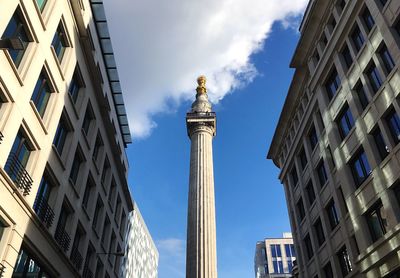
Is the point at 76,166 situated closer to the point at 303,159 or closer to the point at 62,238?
the point at 62,238

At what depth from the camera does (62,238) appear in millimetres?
21594

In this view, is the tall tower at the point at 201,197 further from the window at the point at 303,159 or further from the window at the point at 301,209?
the window at the point at 303,159

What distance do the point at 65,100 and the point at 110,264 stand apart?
52.7ft

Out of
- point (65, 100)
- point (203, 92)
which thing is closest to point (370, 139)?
point (65, 100)

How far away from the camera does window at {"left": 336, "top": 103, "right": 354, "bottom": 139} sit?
24.0 meters

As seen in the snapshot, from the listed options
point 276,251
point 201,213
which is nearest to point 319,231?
point 201,213

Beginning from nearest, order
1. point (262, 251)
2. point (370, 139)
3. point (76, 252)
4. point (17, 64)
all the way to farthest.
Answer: point (17, 64)
point (370, 139)
point (76, 252)
point (262, 251)

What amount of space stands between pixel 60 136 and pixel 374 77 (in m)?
17.7

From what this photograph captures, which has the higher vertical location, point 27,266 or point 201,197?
point 201,197

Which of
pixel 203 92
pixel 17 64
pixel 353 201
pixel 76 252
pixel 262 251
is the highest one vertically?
pixel 203 92

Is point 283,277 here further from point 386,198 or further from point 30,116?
point 30,116

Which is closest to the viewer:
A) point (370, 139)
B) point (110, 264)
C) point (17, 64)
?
point (17, 64)

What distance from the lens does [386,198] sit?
1897 cm

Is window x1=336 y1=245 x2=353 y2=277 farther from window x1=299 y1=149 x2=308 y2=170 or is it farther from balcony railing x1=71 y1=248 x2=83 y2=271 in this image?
balcony railing x1=71 y1=248 x2=83 y2=271
